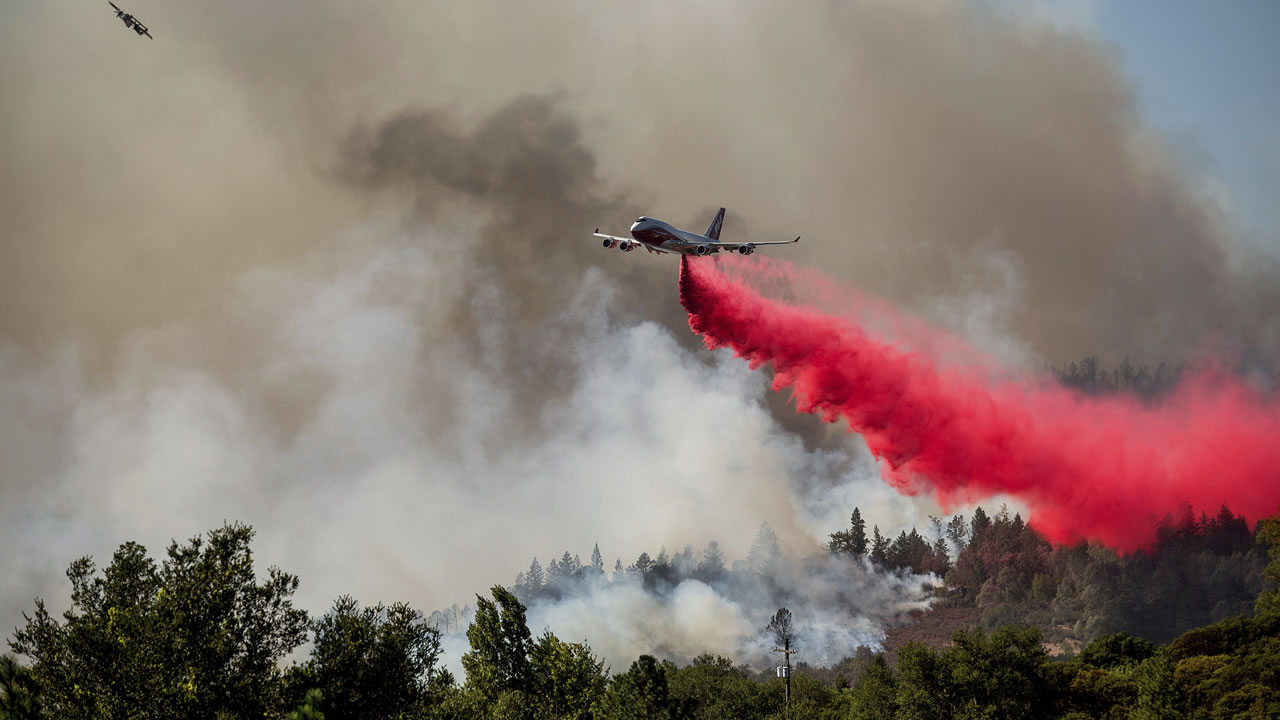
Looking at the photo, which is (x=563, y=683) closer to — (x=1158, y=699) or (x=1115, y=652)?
(x=1158, y=699)

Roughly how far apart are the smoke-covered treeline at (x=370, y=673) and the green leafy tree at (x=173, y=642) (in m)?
0.08

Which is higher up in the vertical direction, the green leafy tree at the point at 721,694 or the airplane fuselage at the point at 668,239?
the airplane fuselage at the point at 668,239

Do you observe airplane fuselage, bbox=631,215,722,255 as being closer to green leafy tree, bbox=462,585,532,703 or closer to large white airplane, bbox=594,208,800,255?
large white airplane, bbox=594,208,800,255

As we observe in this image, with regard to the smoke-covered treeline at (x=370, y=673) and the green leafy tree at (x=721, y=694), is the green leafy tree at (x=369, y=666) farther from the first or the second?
the green leafy tree at (x=721, y=694)

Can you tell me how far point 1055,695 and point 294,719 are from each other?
116 m

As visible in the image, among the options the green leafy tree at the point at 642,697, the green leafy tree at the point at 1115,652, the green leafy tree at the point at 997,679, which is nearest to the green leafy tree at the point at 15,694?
the green leafy tree at the point at 642,697

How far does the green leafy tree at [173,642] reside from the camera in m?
58.7

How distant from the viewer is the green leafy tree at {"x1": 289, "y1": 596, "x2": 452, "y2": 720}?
63531 millimetres

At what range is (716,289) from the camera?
143250 mm

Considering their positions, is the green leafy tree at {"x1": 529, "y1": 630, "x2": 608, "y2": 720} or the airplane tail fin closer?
the green leafy tree at {"x1": 529, "y1": 630, "x2": 608, "y2": 720}

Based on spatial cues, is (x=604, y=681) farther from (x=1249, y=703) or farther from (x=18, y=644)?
(x=1249, y=703)

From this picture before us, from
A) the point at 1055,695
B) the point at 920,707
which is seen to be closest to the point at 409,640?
the point at 920,707

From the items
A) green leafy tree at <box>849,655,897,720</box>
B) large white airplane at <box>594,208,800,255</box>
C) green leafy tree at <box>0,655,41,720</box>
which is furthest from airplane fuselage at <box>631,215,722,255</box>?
green leafy tree at <box>0,655,41,720</box>

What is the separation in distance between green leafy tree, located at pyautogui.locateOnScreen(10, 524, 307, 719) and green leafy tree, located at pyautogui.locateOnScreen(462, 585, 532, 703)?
42.7m
